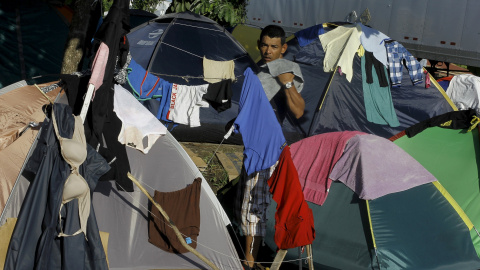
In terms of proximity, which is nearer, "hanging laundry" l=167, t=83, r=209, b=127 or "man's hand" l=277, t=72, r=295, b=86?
"man's hand" l=277, t=72, r=295, b=86

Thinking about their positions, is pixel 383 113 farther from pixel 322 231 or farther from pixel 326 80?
pixel 322 231

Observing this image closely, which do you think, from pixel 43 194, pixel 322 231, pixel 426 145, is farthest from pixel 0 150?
pixel 426 145

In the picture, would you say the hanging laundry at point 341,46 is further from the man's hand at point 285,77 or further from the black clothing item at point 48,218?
the black clothing item at point 48,218

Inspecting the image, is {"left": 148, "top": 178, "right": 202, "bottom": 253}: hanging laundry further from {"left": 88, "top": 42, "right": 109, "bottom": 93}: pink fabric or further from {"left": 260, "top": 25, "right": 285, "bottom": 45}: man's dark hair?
{"left": 260, "top": 25, "right": 285, "bottom": 45}: man's dark hair

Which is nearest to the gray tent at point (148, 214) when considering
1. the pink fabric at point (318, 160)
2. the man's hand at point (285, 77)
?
the pink fabric at point (318, 160)

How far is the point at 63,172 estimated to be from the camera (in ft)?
12.4

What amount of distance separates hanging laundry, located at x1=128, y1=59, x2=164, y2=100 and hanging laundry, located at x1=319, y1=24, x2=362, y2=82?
2.92 m

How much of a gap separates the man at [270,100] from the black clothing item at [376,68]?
237 centimetres

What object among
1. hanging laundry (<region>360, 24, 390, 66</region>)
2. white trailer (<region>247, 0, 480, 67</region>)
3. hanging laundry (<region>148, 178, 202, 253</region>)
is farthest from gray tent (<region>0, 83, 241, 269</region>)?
white trailer (<region>247, 0, 480, 67</region>)

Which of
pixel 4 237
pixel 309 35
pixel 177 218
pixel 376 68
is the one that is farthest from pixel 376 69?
pixel 4 237

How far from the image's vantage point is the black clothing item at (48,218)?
3.75 meters

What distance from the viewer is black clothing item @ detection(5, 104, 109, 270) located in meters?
3.75

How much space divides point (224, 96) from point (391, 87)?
3.59 meters

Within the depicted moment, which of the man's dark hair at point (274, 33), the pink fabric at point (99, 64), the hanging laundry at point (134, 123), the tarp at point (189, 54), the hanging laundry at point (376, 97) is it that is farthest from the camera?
the tarp at point (189, 54)
